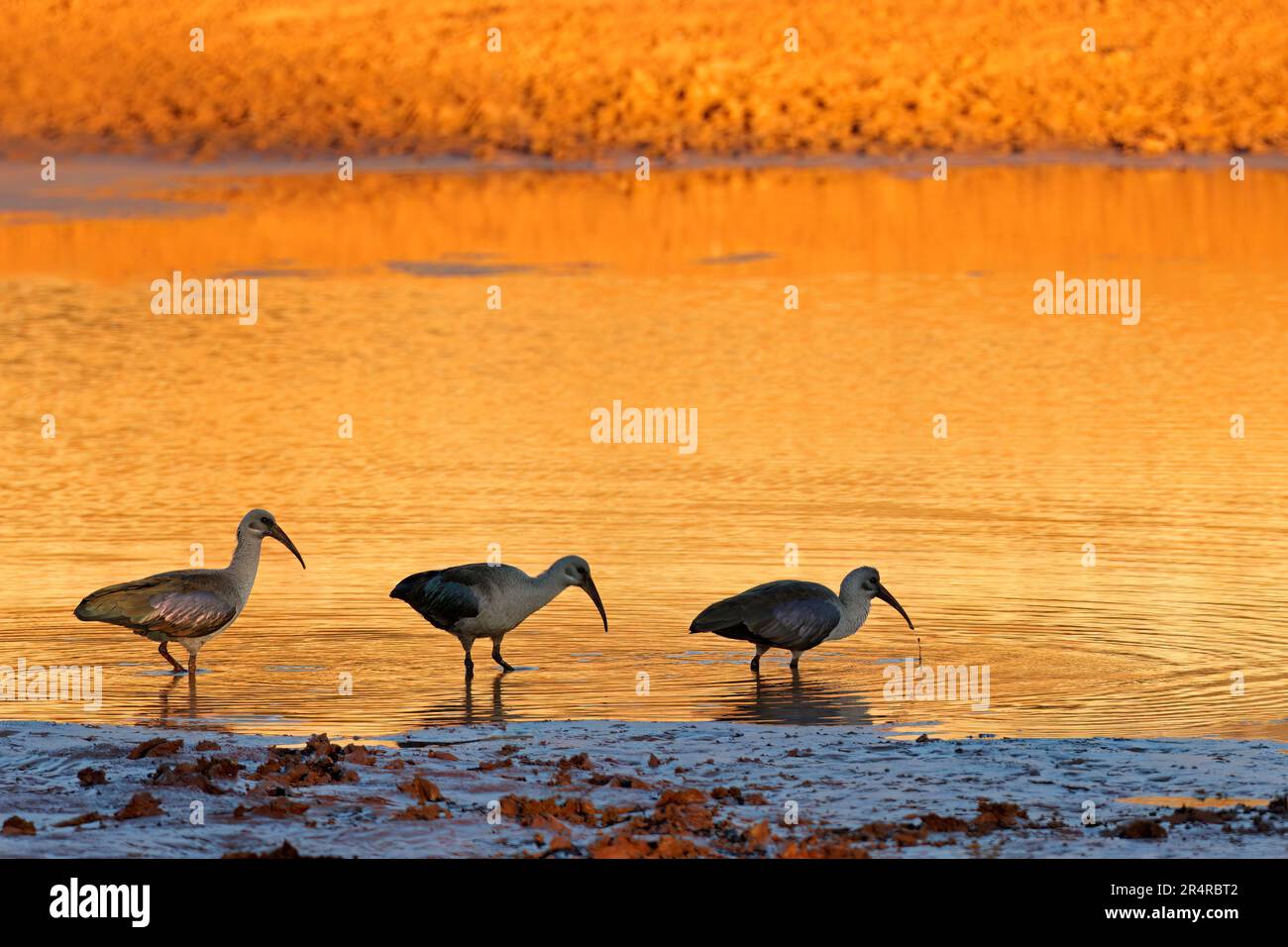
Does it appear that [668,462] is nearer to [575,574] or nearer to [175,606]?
[575,574]

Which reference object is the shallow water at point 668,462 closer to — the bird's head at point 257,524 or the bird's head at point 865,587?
the bird's head at point 865,587

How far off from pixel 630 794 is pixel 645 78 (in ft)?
198

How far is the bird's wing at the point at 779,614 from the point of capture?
15.3 meters

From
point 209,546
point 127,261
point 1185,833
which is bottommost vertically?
point 1185,833

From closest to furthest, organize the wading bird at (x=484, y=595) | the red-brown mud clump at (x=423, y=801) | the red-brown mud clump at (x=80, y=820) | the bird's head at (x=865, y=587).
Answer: the red-brown mud clump at (x=80, y=820)
the red-brown mud clump at (x=423, y=801)
the wading bird at (x=484, y=595)
the bird's head at (x=865, y=587)

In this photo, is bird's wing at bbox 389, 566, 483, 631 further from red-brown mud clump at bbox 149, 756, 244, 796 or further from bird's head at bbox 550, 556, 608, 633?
red-brown mud clump at bbox 149, 756, 244, 796

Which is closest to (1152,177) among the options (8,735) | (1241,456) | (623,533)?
(1241,456)

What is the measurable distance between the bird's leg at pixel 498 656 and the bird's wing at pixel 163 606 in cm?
176

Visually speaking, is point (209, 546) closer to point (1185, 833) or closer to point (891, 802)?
point (891, 802)

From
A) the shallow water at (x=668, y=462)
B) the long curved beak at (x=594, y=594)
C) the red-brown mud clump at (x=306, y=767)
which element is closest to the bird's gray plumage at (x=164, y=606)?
the shallow water at (x=668, y=462)

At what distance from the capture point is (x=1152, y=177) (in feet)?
210

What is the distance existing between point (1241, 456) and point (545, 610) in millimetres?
8653

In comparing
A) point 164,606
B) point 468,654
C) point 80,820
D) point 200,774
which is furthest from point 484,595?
point 80,820

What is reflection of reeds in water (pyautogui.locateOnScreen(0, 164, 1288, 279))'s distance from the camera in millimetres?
44219
